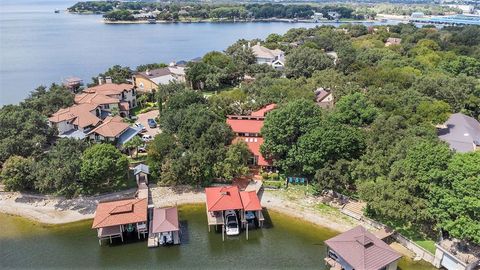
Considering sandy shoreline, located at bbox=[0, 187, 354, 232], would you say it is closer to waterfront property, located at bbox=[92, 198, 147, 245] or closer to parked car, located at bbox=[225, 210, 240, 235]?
waterfront property, located at bbox=[92, 198, 147, 245]

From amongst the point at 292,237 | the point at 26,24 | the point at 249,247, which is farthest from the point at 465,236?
the point at 26,24

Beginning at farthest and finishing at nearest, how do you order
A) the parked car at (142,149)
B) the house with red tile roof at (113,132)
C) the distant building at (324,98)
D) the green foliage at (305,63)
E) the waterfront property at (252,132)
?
the green foliage at (305,63)
the distant building at (324,98)
the parked car at (142,149)
the house with red tile roof at (113,132)
the waterfront property at (252,132)

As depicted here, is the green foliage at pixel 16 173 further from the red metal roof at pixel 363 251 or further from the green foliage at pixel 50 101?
the red metal roof at pixel 363 251

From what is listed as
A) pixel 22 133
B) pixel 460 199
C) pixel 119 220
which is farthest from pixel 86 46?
pixel 460 199

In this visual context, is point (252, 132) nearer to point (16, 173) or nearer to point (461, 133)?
point (461, 133)

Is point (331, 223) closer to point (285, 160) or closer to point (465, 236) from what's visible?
point (285, 160)

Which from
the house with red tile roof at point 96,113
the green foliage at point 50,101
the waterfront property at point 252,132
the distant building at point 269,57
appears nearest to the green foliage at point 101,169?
the house with red tile roof at point 96,113

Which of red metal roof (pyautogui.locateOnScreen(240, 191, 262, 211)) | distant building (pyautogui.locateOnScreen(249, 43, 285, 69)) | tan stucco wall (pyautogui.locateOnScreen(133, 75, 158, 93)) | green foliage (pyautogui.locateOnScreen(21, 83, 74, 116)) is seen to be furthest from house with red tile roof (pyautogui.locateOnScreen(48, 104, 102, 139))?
distant building (pyautogui.locateOnScreen(249, 43, 285, 69))
